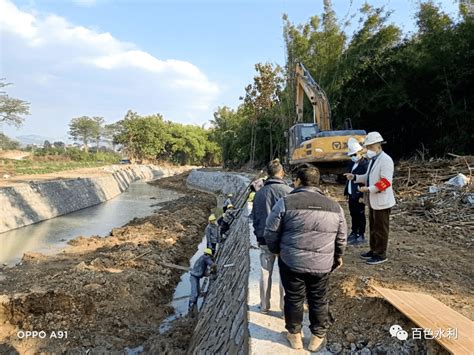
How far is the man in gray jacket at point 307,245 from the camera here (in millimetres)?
2898

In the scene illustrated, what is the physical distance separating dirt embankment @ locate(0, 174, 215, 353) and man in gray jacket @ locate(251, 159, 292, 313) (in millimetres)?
3536

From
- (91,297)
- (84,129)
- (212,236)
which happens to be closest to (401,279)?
(91,297)

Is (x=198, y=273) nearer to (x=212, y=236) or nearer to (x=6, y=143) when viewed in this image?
(x=212, y=236)

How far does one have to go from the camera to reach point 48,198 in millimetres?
20250

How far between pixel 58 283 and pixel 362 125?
14838 millimetres

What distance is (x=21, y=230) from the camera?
16.2 metres

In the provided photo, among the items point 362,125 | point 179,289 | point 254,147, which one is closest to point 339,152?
point 179,289

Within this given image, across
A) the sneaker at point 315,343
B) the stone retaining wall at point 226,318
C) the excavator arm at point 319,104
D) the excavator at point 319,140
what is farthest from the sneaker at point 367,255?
the excavator arm at point 319,104

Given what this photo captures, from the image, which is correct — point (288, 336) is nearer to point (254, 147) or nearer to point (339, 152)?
point (339, 152)

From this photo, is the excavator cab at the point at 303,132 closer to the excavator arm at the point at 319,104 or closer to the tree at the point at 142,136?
the excavator arm at the point at 319,104

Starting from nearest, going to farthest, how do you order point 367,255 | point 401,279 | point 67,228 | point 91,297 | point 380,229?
point 401,279 < point 380,229 < point 367,255 < point 91,297 < point 67,228

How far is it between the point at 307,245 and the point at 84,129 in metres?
90.4

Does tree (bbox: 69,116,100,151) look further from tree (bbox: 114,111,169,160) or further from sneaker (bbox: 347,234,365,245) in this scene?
sneaker (bbox: 347,234,365,245)

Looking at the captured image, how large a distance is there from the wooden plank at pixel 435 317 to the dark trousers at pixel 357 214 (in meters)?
2.34
